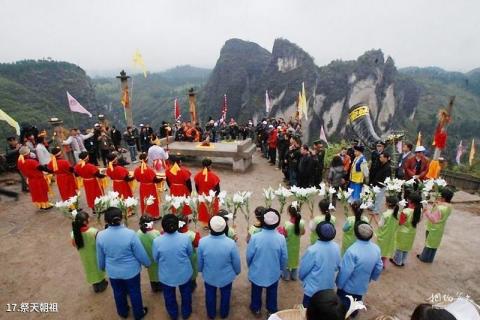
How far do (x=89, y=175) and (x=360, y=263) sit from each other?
6368 mm

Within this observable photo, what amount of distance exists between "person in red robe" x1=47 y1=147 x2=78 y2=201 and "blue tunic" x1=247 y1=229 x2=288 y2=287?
5.80 meters

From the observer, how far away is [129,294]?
4418mm

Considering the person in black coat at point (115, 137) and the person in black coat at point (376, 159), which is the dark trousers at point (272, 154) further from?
the person in black coat at point (115, 137)

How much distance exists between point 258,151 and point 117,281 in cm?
1112

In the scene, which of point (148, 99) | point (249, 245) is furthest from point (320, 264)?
point (148, 99)

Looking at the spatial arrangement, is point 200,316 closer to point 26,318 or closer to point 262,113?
point 26,318

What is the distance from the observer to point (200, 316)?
466 centimetres

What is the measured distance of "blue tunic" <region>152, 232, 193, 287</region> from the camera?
4.13 m

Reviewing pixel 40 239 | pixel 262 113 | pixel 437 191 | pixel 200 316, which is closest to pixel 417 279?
pixel 437 191

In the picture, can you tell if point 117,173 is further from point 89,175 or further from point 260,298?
point 260,298

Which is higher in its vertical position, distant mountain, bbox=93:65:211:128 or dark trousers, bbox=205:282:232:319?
distant mountain, bbox=93:65:211:128

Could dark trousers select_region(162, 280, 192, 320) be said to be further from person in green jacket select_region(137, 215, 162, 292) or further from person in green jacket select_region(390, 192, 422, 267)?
person in green jacket select_region(390, 192, 422, 267)

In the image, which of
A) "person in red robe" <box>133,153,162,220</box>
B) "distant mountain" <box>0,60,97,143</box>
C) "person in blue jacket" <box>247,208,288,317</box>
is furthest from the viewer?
"distant mountain" <box>0,60,97,143</box>

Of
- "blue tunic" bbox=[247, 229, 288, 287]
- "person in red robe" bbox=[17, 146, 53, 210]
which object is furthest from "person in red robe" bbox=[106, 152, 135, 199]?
"blue tunic" bbox=[247, 229, 288, 287]
